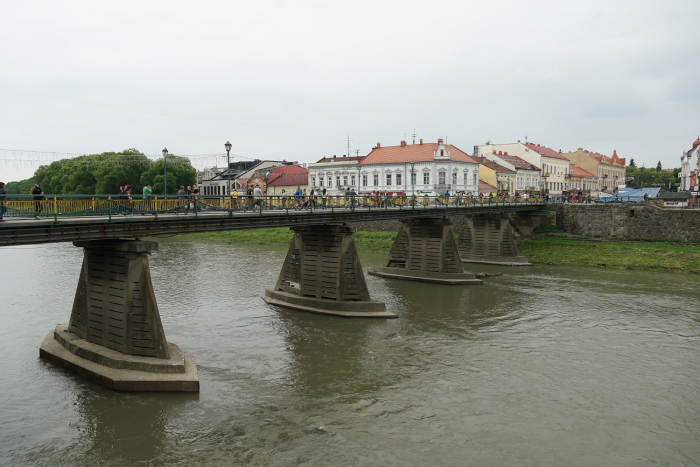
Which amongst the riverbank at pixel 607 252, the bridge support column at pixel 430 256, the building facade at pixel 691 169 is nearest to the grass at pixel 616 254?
the riverbank at pixel 607 252

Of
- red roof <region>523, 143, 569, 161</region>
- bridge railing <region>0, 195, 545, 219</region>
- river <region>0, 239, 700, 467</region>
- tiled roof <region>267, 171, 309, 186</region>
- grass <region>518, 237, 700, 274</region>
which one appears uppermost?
red roof <region>523, 143, 569, 161</region>

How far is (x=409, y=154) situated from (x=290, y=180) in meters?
26.9

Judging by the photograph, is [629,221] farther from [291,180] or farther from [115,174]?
[115,174]

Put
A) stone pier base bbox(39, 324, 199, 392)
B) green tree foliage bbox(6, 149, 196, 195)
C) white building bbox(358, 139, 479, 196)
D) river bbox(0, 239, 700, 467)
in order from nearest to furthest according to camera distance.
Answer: river bbox(0, 239, 700, 467) → stone pier base bbox(39, 324, 199, 392) → white building bbox(358, 139, 479, 196) → green tree foliage bbox(6, 149, 196, 195)

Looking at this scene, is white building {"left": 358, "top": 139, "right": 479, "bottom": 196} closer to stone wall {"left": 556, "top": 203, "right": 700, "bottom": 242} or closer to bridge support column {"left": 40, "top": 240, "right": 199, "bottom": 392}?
stone wall {"left": 556, "top": 203, "right": 700, "bottom": 242}

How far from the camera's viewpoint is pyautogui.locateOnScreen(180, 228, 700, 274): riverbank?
143 feet

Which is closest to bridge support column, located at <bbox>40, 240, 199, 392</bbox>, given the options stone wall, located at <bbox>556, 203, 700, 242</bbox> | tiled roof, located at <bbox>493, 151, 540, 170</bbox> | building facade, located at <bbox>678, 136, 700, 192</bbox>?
stone wall, located at <bbox>556, 203, 700, 242</bbox>

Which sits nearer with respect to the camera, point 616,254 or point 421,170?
point 616,254

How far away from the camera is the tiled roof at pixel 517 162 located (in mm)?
86100

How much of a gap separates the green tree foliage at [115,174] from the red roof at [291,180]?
16239mm

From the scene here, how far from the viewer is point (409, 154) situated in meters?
70.9

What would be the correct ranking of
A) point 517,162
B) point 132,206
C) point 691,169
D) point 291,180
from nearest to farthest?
1. point 132,206
2. point 691,169
3. point 517,162
4. point 291,180

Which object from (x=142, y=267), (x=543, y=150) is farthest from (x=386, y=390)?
(x=543, y=150)

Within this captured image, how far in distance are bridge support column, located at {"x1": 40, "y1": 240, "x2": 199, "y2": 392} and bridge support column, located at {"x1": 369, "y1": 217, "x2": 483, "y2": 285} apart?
2213cm
